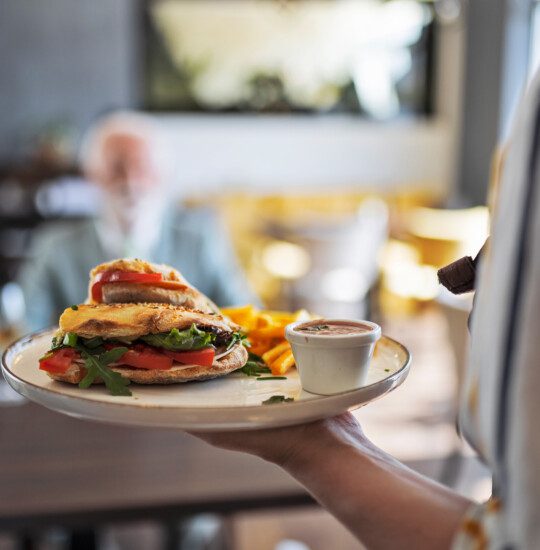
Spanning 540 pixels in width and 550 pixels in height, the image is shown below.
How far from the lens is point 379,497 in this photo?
2.72 feet

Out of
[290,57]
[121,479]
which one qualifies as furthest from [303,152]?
[121,479]

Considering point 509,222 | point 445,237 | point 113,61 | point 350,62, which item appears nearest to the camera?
point 509,222

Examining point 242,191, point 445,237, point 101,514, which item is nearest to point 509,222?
point 101,514

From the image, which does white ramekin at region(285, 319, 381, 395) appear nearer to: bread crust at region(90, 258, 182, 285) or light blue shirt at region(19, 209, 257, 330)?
bread crust at region(90, 258, 182, 285)

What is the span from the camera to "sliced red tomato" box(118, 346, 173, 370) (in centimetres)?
105

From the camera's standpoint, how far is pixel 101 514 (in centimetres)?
153

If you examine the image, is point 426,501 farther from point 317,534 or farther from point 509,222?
point 317,534

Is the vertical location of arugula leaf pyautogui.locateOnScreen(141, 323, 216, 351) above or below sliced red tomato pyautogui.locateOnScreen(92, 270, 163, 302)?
below

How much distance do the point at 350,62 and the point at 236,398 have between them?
7249 mm

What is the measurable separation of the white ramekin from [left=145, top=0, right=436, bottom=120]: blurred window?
22.4ft

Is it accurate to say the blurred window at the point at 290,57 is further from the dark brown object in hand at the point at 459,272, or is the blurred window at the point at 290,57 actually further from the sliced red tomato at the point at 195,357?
the dark brown object in hand at the point at 459,272

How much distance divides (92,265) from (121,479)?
1.47 m

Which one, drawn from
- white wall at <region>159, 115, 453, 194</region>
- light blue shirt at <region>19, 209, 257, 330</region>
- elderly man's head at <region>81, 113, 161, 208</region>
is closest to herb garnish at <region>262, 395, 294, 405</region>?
light blue shirt at <region>19, 209, 257, 330</region>

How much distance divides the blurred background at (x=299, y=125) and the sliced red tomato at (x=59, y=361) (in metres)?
4.20
